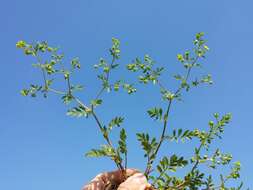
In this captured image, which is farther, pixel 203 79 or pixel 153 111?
pixel 203 79

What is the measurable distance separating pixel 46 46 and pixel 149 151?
2.16 metres

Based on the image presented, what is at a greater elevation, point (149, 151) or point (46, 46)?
point (46, 46)

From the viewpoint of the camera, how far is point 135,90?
20.0 ft

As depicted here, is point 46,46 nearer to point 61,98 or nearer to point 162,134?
point 61,98

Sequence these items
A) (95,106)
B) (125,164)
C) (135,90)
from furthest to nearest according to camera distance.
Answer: (135,90)
(95,106)
(125,164)

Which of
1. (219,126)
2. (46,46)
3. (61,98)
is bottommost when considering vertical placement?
(219,126)

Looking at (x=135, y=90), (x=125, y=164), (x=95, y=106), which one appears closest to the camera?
(x=125, y=164)

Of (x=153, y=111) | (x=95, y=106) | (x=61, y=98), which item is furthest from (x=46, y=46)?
(x=153, y=111)

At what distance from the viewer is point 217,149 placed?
20.3ft

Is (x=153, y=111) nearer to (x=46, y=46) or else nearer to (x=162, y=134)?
(x=162, y=134)

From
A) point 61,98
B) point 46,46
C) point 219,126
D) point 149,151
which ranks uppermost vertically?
point 46,46

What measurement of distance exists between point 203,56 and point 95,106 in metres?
1.88

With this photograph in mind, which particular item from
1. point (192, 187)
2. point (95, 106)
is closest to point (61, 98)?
point (95, 106)

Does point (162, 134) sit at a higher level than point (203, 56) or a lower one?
lower
